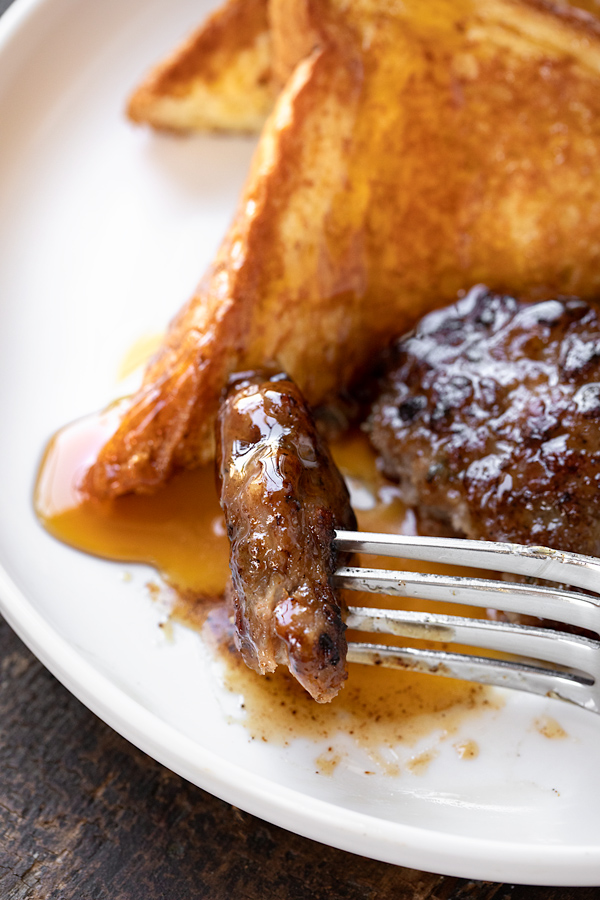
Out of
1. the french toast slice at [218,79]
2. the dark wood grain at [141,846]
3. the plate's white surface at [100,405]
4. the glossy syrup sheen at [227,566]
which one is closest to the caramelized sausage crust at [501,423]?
the glossy syrup sheen at [227,566]

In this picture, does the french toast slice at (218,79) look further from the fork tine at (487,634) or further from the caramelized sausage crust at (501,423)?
the fork tine at (487,634)

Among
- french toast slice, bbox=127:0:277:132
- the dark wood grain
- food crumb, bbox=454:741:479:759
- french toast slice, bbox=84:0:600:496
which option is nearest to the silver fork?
food crumb, bbox=454:741:479:759

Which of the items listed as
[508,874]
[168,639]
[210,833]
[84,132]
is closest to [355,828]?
[508,874]

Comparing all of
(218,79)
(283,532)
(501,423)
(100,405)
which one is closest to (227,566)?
(283,532)

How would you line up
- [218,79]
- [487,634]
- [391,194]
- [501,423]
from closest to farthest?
[487,634] < [501,423] < [391,194] < [218,79]

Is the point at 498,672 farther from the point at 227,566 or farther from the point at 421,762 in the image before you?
the point at 227,566

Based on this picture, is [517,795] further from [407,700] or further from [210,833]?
[210,833]
